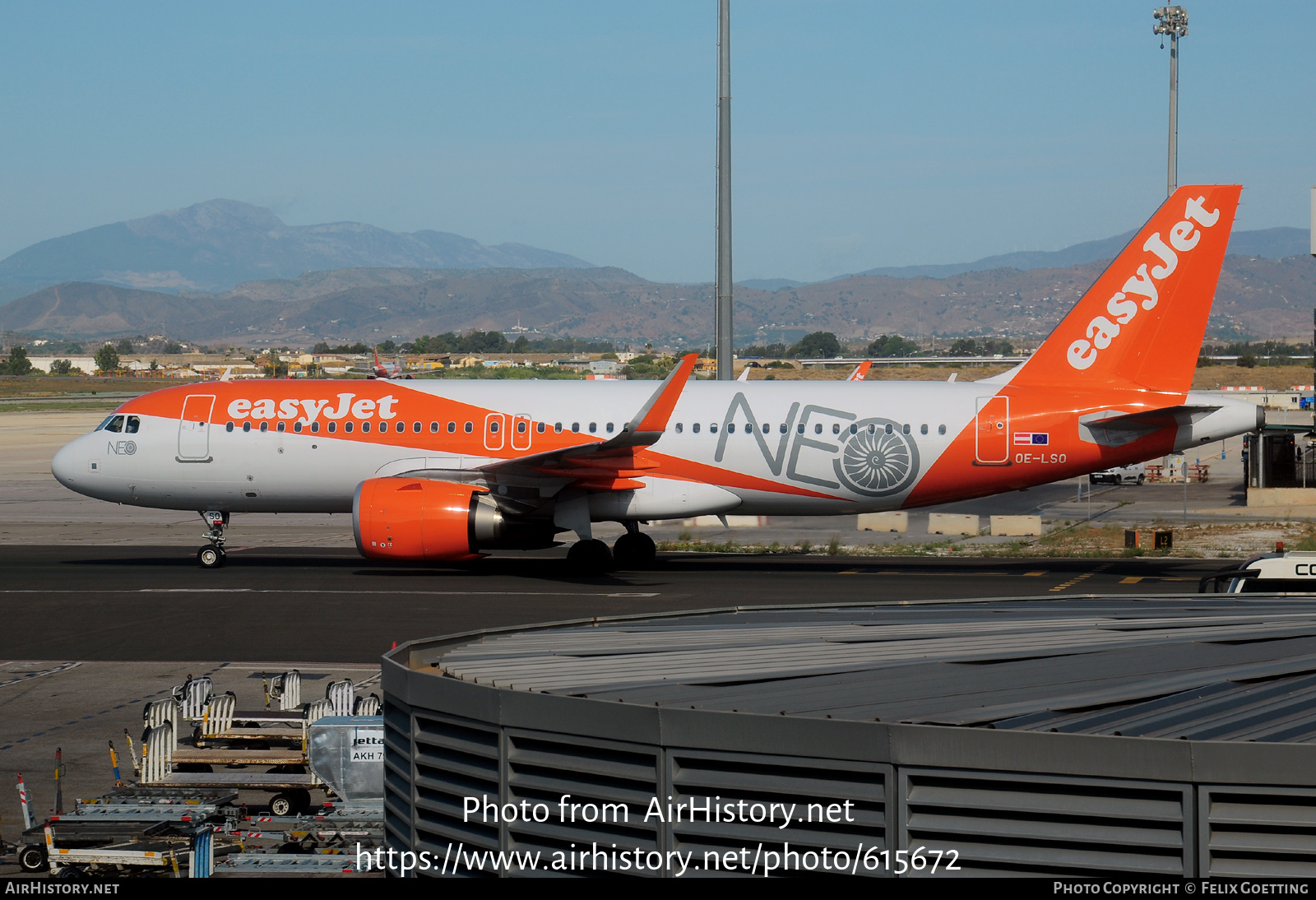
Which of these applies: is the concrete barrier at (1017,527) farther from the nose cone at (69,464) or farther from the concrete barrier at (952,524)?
the nose cone at (69,464)

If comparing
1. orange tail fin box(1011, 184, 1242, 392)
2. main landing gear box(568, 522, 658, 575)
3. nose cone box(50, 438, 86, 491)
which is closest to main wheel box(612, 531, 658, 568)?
main landing gear box(568, 522, 658, 575)

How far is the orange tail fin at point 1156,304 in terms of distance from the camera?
27625 mm

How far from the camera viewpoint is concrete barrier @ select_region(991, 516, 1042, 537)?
37531 millimetres

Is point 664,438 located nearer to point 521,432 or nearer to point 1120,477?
point 521,432

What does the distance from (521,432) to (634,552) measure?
4.14 m

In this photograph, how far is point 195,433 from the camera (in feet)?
98.1

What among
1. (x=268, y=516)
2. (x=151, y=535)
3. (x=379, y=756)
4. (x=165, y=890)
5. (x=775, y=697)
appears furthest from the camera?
(x=268, y=516)

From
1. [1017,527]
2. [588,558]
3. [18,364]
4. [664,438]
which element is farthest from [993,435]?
[18,364]

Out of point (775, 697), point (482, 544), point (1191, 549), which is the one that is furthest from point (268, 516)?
point (775, 697)

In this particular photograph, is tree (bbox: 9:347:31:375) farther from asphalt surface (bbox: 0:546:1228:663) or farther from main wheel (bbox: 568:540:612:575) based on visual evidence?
main wheel (bbox: 568:540:612:575)

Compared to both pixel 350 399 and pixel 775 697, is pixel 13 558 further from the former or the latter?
pixel 775 697

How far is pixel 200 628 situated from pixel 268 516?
23.3 m

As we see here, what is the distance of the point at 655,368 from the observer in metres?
133

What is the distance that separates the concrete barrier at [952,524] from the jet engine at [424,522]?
53.4 ft
